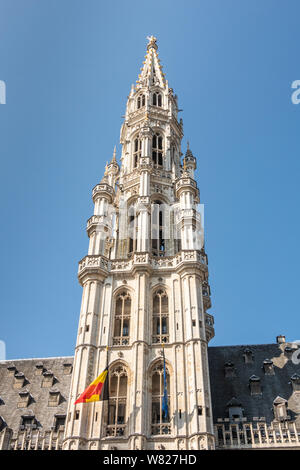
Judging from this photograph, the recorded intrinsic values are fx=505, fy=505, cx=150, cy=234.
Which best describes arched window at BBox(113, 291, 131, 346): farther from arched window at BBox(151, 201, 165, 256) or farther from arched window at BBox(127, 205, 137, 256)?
arched window at BBox(151, 201, 165, 256)

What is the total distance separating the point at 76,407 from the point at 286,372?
18033 mm

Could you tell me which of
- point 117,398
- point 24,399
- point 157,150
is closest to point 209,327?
point 117,398

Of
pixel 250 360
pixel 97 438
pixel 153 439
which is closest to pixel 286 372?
pixel 250 360

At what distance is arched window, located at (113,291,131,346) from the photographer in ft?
126

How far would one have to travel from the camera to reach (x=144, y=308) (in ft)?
128

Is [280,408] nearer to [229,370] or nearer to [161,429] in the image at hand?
[229,370]

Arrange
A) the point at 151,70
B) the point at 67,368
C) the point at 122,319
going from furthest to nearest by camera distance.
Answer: the point at 151,70 → the point at 67,368 → the point at 122,319

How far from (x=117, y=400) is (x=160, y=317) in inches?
283

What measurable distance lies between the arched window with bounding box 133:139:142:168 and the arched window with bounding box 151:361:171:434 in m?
→ 25.6

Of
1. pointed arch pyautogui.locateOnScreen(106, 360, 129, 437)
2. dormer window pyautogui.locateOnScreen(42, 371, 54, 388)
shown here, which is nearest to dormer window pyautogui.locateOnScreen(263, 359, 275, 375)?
pointed arch pyautogui.locateOnScreen(106, 360, 129, 437)

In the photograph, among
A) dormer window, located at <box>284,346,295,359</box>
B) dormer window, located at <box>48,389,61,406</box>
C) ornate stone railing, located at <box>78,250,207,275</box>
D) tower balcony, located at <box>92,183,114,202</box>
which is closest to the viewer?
ornate stone railing, located at <box>78,250,207,275</box>

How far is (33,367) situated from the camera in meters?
47.9
